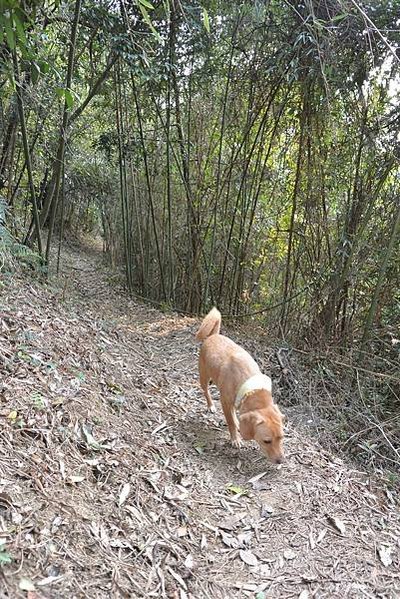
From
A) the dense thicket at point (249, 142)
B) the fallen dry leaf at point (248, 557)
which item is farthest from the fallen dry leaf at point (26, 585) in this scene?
the dense thicket at point (249, 142)

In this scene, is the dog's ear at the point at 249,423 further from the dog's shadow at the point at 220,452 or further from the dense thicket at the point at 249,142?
the dense thicket at the point at 249,142

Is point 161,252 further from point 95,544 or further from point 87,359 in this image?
point 95,544

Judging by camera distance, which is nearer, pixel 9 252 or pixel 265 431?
pixel 265 431

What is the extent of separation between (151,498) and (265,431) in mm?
709

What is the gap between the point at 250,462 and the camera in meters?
2.74

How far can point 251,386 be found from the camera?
2742mm

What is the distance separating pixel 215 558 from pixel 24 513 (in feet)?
2.54

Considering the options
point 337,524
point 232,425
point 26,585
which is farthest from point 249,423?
point 26,585

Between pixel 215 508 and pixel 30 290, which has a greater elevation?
pixel 30 290

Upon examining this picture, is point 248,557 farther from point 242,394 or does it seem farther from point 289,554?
point 242,394

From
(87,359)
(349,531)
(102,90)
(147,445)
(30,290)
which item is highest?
(102,90)

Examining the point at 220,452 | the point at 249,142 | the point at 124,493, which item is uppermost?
the point at 249,142

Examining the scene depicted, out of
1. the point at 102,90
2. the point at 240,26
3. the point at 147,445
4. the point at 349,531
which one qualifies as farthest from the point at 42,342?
the point at 102,90

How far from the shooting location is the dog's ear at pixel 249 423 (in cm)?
258
